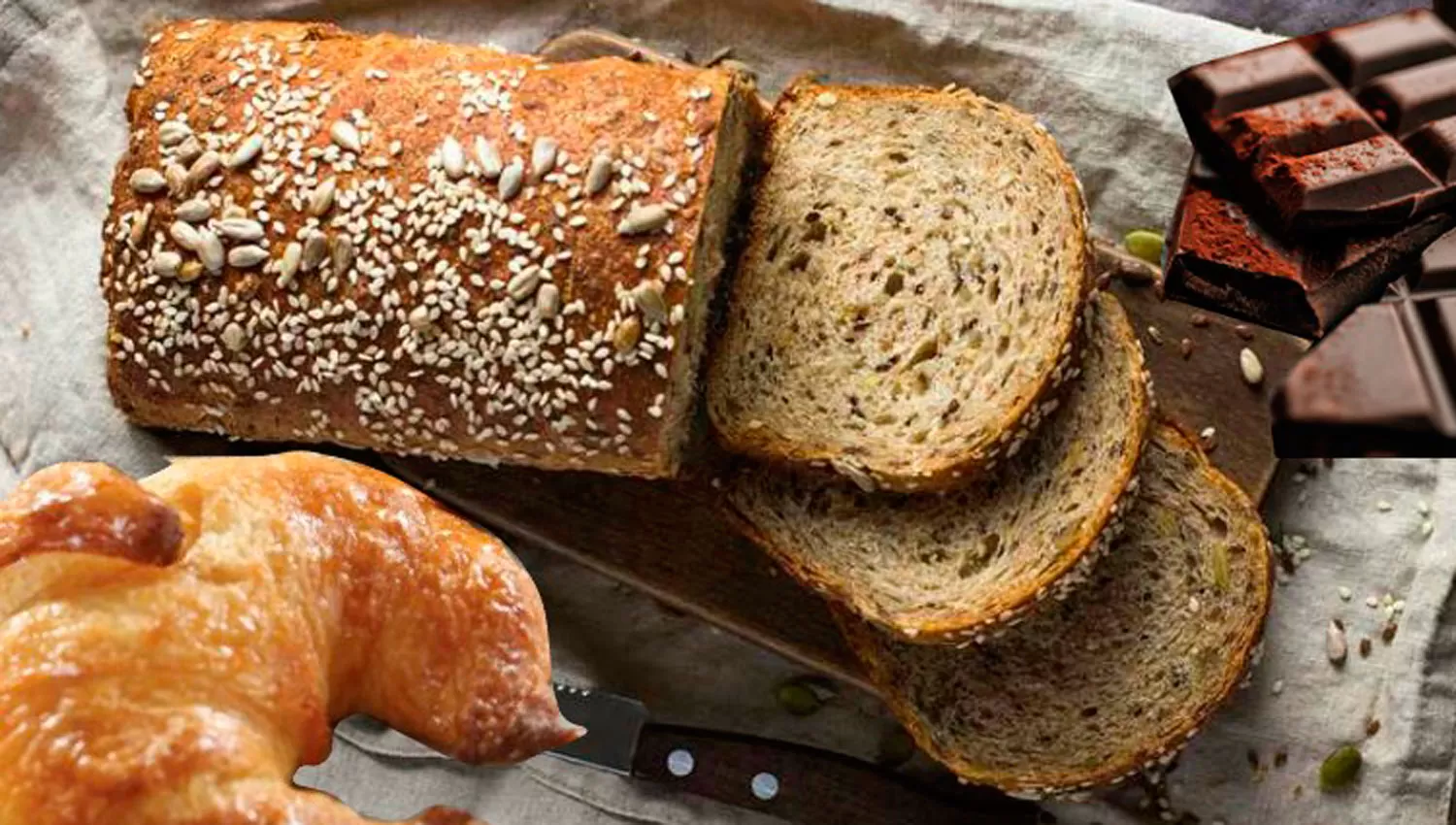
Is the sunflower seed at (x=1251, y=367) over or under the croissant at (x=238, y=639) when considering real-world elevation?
under

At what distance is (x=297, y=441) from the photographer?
2955 millimetres

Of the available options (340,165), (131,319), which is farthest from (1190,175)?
(131,319)

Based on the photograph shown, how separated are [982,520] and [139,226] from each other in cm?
151

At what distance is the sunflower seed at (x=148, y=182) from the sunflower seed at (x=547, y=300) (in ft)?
2.28

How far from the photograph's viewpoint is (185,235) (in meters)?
2.75

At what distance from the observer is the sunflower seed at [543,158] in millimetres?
2650

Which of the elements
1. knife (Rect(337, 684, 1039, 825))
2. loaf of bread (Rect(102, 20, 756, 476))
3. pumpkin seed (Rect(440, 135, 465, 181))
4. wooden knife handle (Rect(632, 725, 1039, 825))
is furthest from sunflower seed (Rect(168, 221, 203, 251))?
wooden knife handle (Rect(632, 725, 1039, 825))

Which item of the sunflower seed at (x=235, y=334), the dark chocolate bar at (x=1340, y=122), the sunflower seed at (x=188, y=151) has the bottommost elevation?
the sunflower seed at (x=235, y=334)

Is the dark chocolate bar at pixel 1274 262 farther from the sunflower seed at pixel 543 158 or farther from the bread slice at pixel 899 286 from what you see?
the sunflower seed at pixel 543 158

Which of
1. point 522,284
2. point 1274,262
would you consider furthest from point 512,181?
point 1274,262

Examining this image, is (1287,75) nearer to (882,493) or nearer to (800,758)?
(882,493)

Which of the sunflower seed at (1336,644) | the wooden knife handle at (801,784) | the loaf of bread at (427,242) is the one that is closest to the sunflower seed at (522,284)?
the loaf of bread at (427,242)

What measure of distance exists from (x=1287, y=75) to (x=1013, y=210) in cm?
48

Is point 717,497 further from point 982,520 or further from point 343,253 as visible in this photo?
point 343,253
